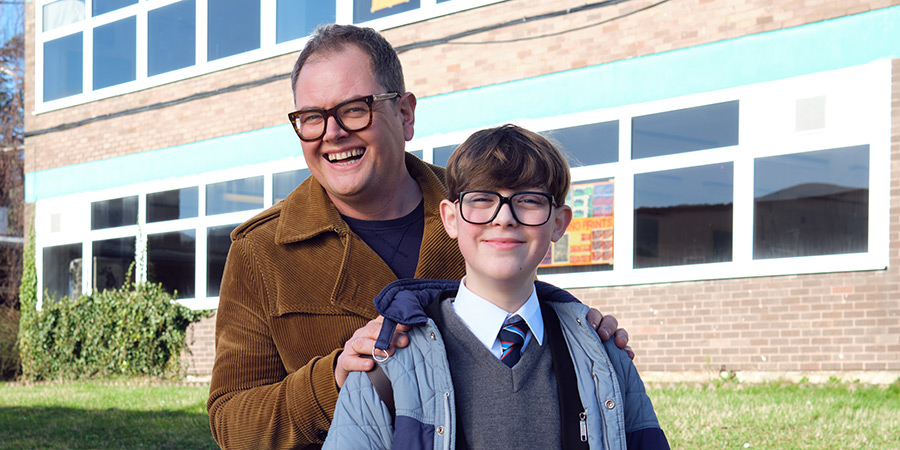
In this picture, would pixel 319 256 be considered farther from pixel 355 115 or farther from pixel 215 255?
pixel 215 255

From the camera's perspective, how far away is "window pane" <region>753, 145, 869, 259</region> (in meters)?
9.30

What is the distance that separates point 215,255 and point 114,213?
Result: 2605 millimetres

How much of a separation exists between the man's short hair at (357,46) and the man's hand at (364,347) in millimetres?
947

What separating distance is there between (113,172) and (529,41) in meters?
8.43

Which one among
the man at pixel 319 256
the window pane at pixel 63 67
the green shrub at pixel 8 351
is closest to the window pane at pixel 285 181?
the window pane at pixel 63 67

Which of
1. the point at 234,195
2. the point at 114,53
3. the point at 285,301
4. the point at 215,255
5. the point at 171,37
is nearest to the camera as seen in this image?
the point at 285,301

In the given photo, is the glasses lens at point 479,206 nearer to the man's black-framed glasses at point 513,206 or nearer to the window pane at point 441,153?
the man's black-framed glasses at point 513,206

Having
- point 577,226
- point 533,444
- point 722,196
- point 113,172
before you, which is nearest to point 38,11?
point 113,172

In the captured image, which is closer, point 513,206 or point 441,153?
point 513,206

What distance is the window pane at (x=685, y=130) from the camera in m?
10.3

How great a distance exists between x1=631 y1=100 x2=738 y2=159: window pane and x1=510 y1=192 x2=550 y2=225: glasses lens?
330 inches

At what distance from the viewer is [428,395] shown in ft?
7.23

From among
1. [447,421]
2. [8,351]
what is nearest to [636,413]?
[447,421]

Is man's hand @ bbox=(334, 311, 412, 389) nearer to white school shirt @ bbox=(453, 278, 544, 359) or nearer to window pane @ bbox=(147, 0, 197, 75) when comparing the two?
white school shirt @ bbox=(453, 278, 544, 359)
